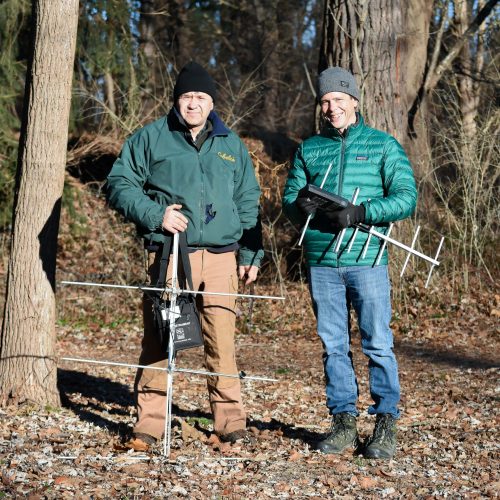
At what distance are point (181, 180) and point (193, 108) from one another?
1.40 feet

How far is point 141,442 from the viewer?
200 inches

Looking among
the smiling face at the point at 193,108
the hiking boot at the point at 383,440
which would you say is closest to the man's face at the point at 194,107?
the smiling face at the point at 193,108

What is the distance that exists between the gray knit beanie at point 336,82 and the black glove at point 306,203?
61 cm

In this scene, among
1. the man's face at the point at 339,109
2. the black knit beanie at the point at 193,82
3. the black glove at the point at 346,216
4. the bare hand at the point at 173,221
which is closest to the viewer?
the black glove at the point at 346,216

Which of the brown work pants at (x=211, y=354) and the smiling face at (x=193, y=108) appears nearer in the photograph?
the smiling face at (x=193, y=108)

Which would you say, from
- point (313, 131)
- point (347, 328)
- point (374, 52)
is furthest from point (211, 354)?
point (313, 131)

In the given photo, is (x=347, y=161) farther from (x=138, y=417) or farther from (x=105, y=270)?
(x=105, y=270)

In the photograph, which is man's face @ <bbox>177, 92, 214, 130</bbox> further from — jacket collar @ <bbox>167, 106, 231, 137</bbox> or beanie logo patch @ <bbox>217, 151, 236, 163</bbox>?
beanie logo patch @ <bbox>217, 151, 236, 163</bbox>

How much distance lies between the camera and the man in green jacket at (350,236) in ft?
15.9

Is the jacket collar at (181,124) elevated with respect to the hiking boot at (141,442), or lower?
elevated

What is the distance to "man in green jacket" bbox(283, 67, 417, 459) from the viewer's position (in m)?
4.84

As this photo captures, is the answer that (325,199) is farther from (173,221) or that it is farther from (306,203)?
(173,221)

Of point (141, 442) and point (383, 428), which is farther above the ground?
point (383, 428)

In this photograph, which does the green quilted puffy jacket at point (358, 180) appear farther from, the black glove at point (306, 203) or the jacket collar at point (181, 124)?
the jacket collar at point (181, 124)
